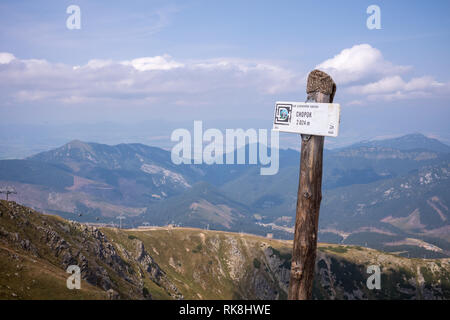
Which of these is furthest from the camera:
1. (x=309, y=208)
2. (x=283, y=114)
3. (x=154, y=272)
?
(x=154, y=272)

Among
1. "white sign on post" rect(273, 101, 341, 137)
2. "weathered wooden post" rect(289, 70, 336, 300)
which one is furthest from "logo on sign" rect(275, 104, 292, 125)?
"weathered wooden post" rect(289, 70, 336, 300)

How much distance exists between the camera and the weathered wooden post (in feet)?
38.2

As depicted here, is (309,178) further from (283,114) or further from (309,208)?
(283,114)

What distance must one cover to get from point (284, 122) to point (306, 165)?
1.60 metres

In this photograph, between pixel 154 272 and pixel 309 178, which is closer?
pixel 309 178

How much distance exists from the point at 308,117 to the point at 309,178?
1.95m

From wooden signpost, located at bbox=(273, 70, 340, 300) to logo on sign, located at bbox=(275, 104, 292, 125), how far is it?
0.22m

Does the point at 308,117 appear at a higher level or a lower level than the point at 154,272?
higher

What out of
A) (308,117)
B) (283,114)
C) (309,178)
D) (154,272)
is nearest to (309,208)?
(309,178)

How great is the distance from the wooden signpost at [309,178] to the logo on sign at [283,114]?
217 millimetres

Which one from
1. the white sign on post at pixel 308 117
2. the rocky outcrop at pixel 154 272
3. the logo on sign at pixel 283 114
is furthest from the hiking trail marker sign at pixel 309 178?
the rocky outcrop at pixel 154 272

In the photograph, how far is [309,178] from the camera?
11.8 m

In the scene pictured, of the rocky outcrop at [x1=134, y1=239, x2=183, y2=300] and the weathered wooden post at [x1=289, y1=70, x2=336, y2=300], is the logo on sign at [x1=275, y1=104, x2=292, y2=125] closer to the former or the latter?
the weathered wooden post at [x1=289, y1=70, x2=336, y2=300]
